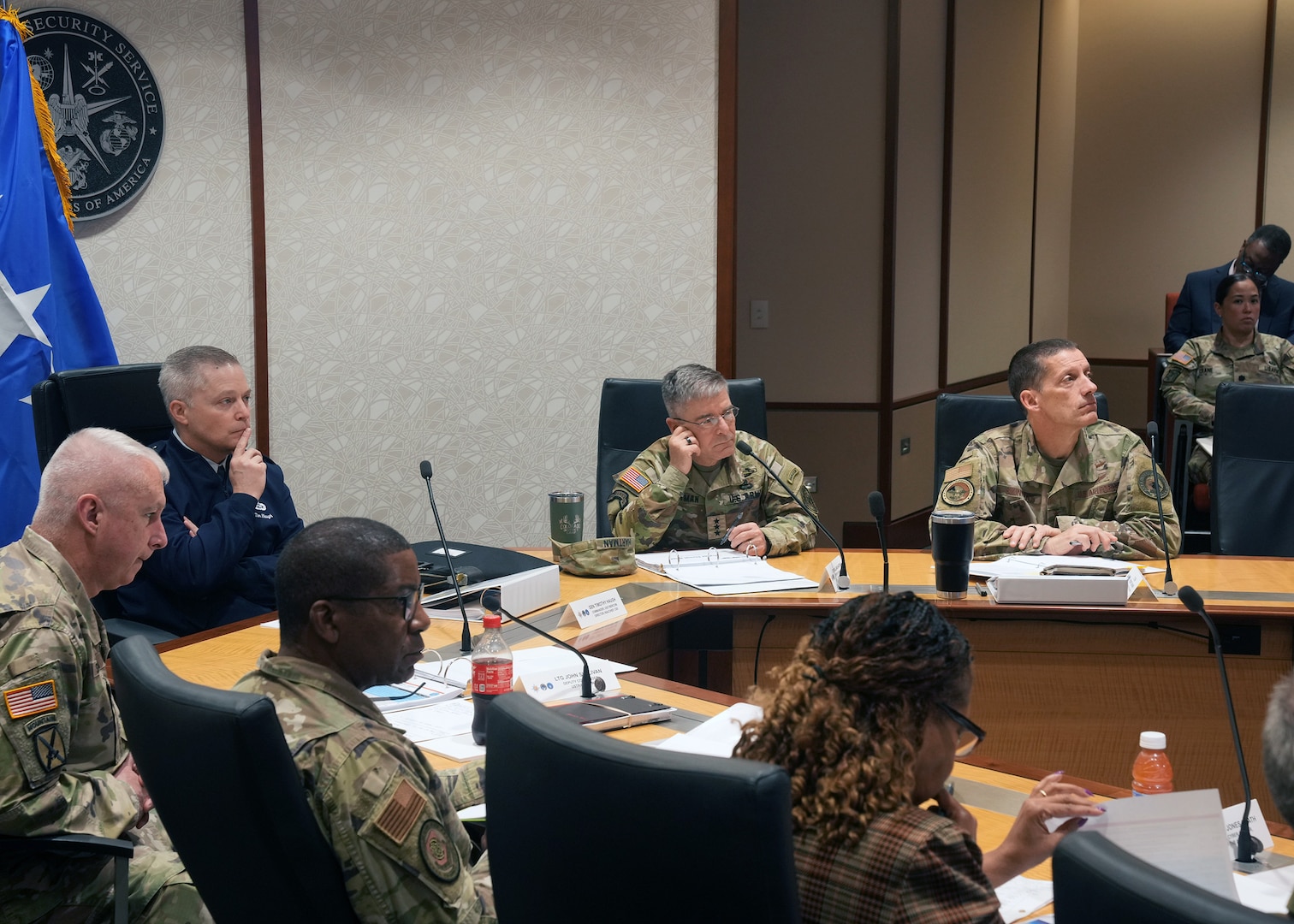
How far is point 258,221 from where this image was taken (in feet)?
13.6

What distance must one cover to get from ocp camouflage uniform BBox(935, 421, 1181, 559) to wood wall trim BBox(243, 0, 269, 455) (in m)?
2.21

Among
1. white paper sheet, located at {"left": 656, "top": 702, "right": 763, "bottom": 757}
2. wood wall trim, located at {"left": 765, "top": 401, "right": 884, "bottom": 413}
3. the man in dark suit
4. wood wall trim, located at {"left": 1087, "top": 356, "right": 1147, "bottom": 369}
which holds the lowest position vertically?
white paper sheet, located at {"left": 656, "top": 702, "right": 763, "bottom": 757}

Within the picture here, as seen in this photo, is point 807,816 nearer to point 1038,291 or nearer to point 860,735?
point 860,735

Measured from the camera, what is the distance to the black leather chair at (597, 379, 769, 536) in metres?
3.66

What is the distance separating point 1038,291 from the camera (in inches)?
298

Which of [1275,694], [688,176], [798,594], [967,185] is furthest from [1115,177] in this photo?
[1275,694]

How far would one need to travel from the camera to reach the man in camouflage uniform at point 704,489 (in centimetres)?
337

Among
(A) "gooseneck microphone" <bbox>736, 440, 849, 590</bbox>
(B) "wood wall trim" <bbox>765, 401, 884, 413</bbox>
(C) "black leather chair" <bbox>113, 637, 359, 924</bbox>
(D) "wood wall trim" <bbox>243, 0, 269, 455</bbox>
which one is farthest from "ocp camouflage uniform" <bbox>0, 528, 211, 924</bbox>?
(B) "wood wall trim" <bbox>765, 401, 884, 413</bbox>

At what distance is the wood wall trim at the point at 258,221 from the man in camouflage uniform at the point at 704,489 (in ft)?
4.49

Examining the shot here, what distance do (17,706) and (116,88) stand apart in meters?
2.90

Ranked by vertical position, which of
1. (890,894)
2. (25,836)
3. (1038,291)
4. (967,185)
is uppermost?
(967,185)

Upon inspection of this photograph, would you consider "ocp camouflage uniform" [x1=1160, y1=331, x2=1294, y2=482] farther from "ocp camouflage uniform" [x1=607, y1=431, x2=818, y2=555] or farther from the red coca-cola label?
the red coca-cola label

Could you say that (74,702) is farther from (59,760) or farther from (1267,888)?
(1267,888)

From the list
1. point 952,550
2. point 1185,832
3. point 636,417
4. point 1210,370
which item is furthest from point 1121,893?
point 1210,370
